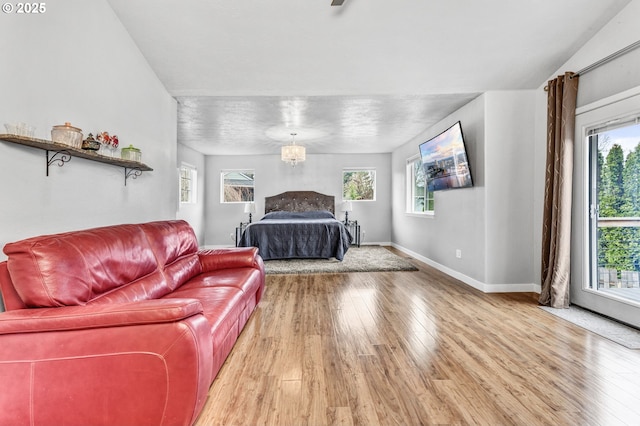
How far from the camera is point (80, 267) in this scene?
1.54 metres

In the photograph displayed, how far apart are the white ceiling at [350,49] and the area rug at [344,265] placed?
7.91 feet

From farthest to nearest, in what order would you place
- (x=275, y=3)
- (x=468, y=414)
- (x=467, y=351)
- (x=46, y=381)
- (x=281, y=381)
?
(x=275, y=3)
(x=467, y=351)
(x=281, y=381)
(x=468, y=414)
(x=46, y=381)

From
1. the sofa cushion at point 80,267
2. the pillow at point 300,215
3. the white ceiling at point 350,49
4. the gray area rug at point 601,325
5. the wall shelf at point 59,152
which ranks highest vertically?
the white ceiling at point 350,49

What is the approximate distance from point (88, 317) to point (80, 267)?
385 mm

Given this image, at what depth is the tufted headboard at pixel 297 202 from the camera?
25.0ft

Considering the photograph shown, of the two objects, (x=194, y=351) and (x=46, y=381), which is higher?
(x=194, y=351)

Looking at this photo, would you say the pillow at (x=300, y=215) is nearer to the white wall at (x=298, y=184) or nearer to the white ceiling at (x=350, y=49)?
the white wall at (x=298, y=184)

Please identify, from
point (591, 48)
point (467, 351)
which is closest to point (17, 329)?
point (467, 351)

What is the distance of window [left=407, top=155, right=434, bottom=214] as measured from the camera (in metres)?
5.73

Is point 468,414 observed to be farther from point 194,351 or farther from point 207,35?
point 207,35

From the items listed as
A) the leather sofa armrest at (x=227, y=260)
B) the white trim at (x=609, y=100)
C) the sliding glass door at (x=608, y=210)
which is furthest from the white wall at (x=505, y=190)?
the leather sofa armrest at (x=227, y=260)

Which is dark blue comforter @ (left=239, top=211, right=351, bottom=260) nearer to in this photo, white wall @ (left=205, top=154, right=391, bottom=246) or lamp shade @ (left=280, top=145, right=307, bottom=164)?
lamp shade @ (left=280, top=145, right=307, bottom=164)

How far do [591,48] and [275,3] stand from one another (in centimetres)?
302

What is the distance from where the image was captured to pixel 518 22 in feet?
9.22
